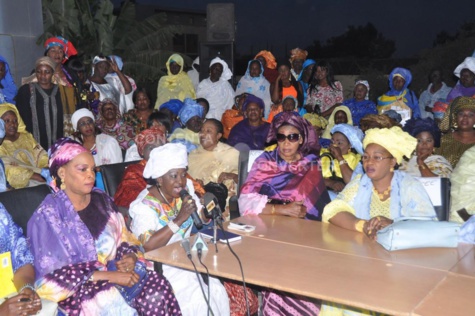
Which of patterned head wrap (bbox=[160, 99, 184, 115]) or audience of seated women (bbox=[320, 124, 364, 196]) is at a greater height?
patterned head wrap (bbox=[160, 99, 184, 115])

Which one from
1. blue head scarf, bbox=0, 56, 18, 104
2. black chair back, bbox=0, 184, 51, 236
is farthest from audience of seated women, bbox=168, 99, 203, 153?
black chair back, bbox=0, 184, 51, 236

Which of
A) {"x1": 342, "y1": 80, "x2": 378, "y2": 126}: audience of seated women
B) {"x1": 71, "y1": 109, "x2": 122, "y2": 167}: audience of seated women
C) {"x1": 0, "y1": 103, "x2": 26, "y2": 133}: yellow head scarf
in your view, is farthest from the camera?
{"x1": 342, "y1": 80, "x2": 378, "y2": 126}: audience of seated women

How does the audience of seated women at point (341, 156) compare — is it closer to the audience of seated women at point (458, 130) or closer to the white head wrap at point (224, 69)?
the audience of seated women at point (458, 130)

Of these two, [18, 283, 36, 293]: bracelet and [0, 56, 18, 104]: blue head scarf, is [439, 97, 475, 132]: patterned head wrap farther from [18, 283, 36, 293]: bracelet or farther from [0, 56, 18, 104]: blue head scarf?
[0, 56, 18, 104]: blue head scarf

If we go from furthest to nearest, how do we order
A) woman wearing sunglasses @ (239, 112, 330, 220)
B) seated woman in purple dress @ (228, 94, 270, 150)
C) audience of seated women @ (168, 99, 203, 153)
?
seated woman in purple dress @ (228, 94, 270, 150) → audience of seated women @ (168, 99, 203, 153) → woman wearing sunglasses @ (239, 112, 330, 220)

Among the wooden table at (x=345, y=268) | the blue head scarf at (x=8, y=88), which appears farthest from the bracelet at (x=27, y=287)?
the blue head scarf at (x=8, y=88)

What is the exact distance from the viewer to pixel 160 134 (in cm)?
502

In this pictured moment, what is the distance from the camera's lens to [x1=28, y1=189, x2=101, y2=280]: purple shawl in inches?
117

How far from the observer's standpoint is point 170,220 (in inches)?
139

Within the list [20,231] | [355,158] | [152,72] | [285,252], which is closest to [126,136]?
[355,158]

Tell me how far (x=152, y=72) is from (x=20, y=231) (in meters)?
12.2

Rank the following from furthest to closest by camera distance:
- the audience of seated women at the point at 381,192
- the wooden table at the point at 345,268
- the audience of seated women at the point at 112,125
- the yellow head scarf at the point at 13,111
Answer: the audience of seated women at the point at 112,125, the yellow head scarf at the point at 13,111, the audience of seated women at the point at 381,192, the wooden table at the point at 345,268

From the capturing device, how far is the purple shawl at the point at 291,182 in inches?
163

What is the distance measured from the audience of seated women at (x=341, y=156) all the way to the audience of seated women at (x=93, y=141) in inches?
96.9
